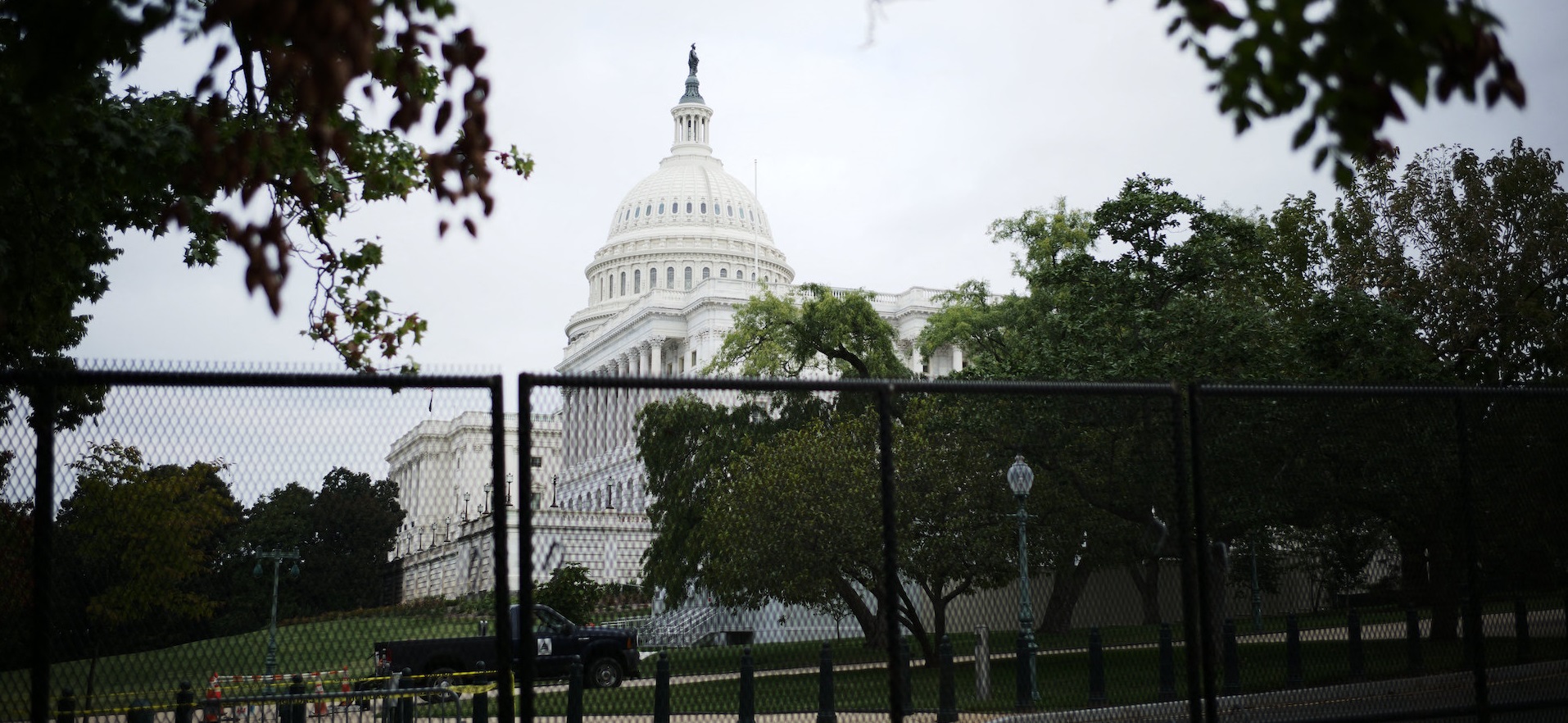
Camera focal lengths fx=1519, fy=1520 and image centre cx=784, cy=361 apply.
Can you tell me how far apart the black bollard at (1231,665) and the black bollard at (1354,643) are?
0.74m

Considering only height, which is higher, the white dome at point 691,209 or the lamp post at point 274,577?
the white dome at point 691,209

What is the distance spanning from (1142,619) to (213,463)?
5.79 m

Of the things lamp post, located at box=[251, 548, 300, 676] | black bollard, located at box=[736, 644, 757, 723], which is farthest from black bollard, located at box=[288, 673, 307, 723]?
black bollard, located at box=[736, 644, 757, 723]

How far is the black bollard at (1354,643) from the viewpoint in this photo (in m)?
10.4

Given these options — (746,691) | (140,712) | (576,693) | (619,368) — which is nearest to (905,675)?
(746,691)

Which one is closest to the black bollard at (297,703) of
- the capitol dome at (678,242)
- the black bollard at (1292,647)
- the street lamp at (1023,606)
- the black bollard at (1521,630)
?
the street lamp at (1023,606)

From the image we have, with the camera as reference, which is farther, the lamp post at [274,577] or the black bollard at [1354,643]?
the black bollard at [1354,643]

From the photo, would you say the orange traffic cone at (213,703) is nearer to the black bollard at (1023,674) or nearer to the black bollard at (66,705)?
the black bollard at (66,705)

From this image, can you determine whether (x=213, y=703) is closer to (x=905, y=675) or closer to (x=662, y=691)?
(x=662, y=691)

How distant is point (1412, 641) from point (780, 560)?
444 centimetres

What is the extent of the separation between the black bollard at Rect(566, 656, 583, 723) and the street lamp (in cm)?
281

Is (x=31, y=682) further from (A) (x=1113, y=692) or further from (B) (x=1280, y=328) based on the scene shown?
(B) (x=1280, y=328)

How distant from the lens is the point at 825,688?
9070 millimetres

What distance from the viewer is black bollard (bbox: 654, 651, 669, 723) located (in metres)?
8.89
